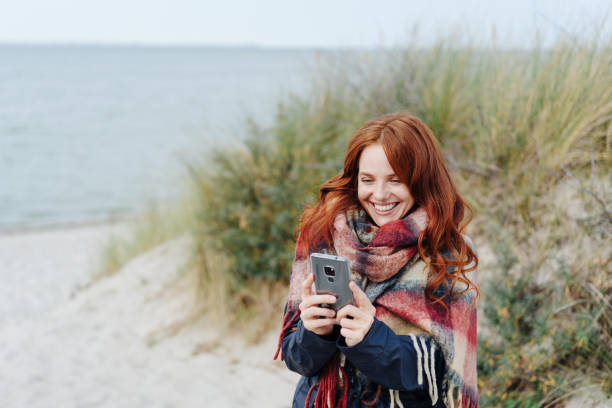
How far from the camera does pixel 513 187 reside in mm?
3705

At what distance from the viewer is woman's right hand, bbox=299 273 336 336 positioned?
1.48 metres

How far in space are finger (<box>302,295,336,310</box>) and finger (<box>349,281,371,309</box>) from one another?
6 cm

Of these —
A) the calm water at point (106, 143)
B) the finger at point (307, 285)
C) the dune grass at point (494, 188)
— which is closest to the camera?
the finger at point (307, 285)

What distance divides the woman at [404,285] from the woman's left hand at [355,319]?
0.05m

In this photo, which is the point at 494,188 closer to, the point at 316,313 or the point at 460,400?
the point at 460,400

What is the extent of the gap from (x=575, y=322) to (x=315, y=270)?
2026 mm

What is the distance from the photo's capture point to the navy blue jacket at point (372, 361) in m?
1.48

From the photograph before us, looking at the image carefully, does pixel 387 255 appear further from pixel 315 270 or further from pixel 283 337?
pixel 283 337

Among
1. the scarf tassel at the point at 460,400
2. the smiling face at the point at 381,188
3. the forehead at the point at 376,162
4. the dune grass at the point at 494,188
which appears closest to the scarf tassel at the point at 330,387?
the scarf tassel at the point at 460,400

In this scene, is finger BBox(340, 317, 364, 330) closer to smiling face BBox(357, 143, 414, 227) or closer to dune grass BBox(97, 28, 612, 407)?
smiling face BBox(357, 143, 414, 227)

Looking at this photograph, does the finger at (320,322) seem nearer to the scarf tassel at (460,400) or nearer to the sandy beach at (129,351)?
the scarf tassel at (460,400)

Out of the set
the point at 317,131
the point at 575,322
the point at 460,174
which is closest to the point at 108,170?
the point at 317,131

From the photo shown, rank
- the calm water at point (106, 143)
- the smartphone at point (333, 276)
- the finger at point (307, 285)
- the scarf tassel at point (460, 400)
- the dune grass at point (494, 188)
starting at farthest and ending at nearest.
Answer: the calm water at point (106, 143)
the dune grass at point (494, 188)
the scarf tassel at point (460, 400)
the finger at point (307, 285)
the smartphone at point (333, 276)

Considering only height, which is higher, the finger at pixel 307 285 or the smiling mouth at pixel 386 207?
the smiling mouth at pixel 386 207
